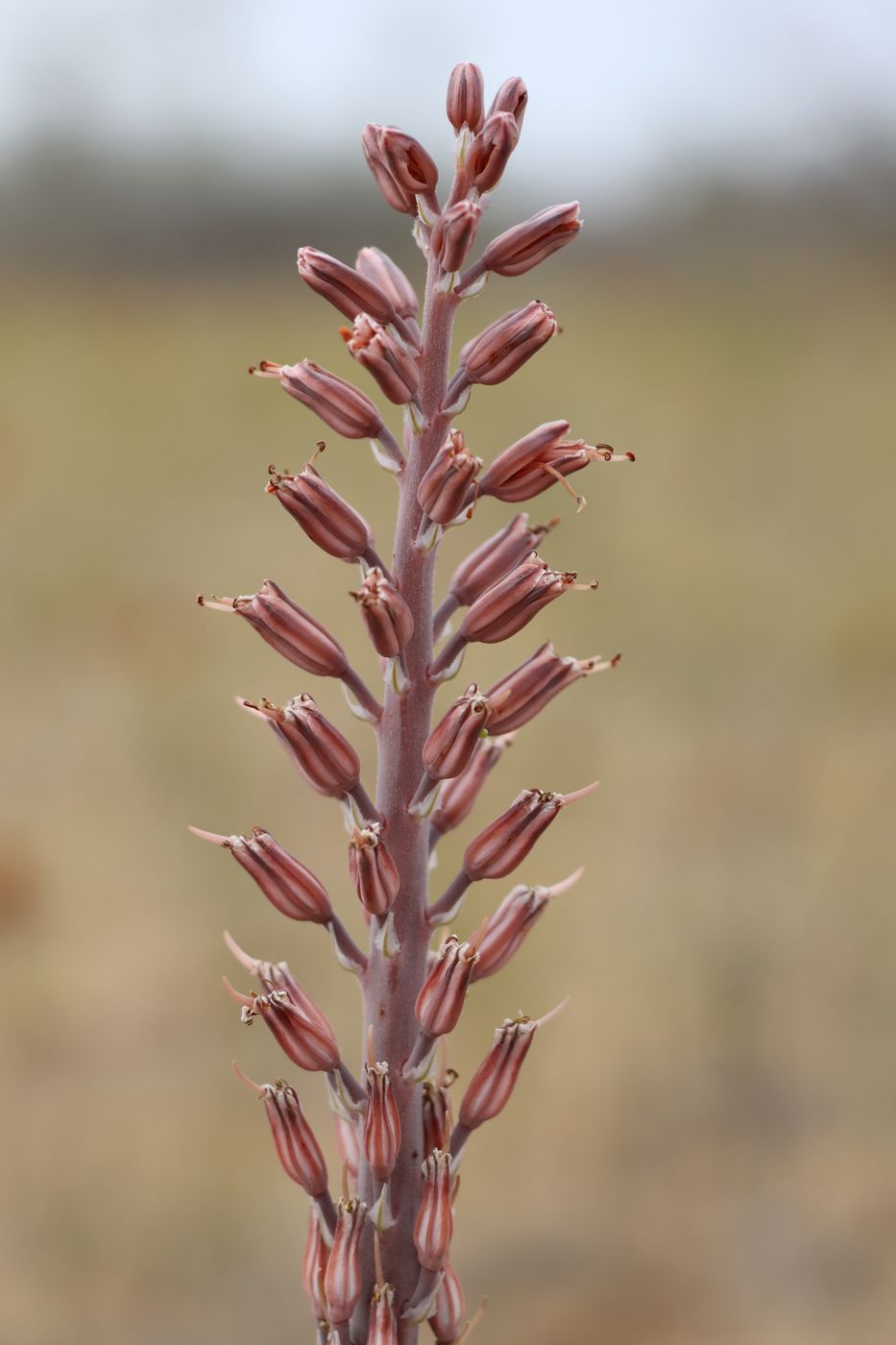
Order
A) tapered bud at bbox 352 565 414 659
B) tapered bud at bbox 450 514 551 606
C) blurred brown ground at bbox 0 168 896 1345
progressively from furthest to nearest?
blurred brown ground at bbox 0 168 896 1345
tapered bud at bbox 450 514 551 606
tapered bud at bbox 352 565 414 659

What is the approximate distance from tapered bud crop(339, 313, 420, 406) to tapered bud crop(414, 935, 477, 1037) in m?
0.33

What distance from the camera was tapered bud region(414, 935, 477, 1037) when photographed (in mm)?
723

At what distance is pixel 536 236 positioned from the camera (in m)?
0.78

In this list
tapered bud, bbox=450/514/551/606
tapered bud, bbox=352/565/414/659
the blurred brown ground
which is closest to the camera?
tapered bud, bbox=352/565/414/659

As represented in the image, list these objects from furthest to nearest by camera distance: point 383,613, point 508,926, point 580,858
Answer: point 580,858, point 508,926, point 383,613

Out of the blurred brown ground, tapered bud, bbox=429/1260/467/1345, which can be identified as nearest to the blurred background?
the blurred brown ground

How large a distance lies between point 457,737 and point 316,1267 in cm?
34

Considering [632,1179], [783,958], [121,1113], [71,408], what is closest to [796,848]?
[783,958]

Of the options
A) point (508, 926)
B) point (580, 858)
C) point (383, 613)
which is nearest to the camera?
point (383, 613)

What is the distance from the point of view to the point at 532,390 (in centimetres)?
670

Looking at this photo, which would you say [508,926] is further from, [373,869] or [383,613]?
[383,613]

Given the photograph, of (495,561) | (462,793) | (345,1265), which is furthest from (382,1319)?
(495,561)

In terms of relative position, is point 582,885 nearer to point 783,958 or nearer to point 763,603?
point 783,958

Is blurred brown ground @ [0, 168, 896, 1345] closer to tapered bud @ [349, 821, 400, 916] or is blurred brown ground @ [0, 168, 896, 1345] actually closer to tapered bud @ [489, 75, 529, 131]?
tapered bud @ [349, 821, 400, 916]
